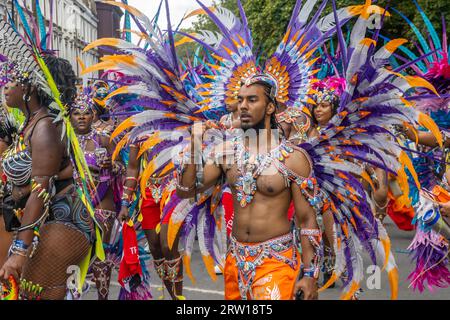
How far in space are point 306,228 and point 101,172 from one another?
3.60 meters

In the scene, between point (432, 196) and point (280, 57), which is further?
point (432, 196)

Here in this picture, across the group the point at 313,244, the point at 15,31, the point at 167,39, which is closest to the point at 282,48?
the point at 167,39

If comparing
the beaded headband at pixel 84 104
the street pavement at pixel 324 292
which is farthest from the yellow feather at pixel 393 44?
the beaded headband at pixel 84 104

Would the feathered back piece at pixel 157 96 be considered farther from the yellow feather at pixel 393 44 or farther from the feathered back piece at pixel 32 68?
the yellow feather at pixel 393 44

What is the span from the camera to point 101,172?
25.5ft

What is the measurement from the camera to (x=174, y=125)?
530cm

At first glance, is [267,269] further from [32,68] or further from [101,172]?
[101,172]

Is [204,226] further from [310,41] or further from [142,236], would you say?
[142,236]

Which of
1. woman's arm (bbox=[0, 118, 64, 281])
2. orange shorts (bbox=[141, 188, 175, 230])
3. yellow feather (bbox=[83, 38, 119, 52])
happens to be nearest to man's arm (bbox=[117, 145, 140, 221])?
orange shorts (bbox=[141, 188, 175, 230])

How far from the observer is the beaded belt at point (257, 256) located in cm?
471

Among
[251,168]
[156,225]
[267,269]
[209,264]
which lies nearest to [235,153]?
[251,168]

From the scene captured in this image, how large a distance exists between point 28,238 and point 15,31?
1415 millimetres

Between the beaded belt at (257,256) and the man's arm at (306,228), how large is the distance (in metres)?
0.12

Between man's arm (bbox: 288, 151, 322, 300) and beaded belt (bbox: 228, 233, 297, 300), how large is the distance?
0.12m
